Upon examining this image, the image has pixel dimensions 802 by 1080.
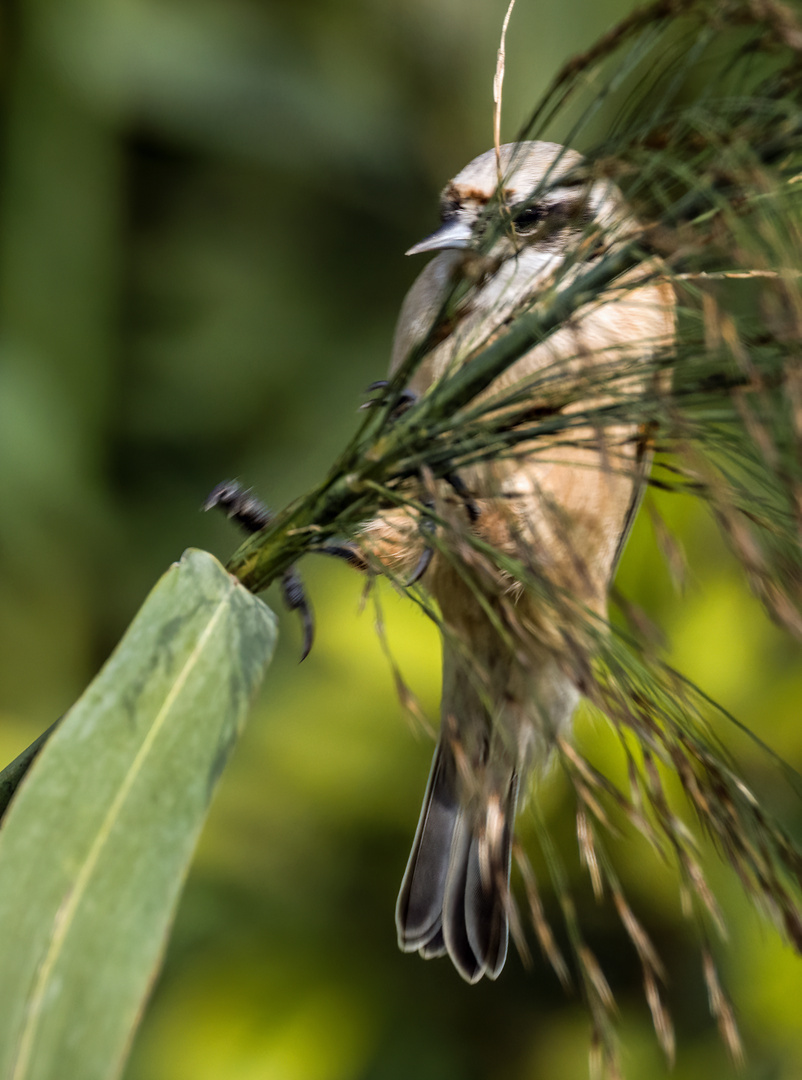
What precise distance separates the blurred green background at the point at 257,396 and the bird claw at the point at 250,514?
30.8 inches

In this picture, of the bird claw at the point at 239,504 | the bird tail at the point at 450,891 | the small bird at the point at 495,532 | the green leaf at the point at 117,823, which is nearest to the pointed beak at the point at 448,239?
the small bird at the point at 495,532

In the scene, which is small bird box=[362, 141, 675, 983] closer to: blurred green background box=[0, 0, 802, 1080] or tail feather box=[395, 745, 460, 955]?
tail feather box=[395, 745, 460, 955]

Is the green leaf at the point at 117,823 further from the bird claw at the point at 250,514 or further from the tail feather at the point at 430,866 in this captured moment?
the tail feather at the point at 430,866

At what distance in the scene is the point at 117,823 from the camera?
0.68m

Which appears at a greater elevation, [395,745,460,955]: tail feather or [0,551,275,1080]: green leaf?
[0,551,275,1080]: green leaf

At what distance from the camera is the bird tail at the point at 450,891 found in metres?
1.48

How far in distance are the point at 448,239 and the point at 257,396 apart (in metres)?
1.66

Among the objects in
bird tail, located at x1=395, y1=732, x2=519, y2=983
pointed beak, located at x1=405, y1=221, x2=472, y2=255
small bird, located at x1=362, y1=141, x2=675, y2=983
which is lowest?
bird tail, located at x1=395, y1=732, x2=519, y2=983

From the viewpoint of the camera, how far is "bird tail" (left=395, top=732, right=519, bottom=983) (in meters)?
1.48

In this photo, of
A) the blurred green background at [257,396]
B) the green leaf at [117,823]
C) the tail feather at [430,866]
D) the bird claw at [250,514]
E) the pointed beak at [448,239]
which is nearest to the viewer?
the green leaf at [117,823]

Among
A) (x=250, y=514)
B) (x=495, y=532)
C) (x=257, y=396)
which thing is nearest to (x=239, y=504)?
(x=250, y=514)

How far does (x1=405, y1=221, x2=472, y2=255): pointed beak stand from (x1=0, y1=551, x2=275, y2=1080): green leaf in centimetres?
73

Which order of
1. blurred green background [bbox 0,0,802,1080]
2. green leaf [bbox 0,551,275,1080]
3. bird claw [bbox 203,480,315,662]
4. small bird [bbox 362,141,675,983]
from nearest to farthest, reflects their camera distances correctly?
green leaf [bbox 0,551,275,1080]
small bird [bbox 362,141,675,983]
bird claw [bbox 203,480,315,662]
blurred green background [bbox 0,0,802,1080]

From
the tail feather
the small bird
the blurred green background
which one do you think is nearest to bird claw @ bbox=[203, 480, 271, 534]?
the small bird
